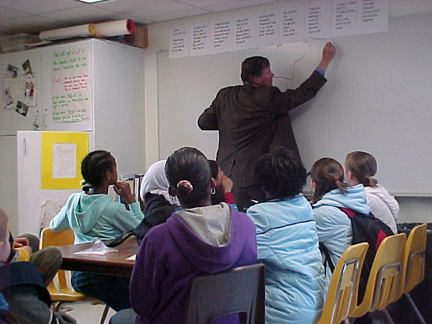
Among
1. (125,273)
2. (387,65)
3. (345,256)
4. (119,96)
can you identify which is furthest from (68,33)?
(345,256)

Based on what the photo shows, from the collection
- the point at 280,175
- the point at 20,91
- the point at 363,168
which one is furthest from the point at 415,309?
the point at 20,91

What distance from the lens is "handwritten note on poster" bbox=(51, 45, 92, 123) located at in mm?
4742

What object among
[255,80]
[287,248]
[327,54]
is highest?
[327,54]

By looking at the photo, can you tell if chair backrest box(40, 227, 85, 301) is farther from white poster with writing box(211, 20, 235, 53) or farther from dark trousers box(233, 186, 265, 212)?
white poster with writing box(211, 20, 235, 53)

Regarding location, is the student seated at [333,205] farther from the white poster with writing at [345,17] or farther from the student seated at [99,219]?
the white poster with writing at [345,17]

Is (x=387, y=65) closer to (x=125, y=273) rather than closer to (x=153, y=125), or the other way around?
(x=153, y=125)

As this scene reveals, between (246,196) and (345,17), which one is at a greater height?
(345,17)

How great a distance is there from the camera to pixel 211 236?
1.94m

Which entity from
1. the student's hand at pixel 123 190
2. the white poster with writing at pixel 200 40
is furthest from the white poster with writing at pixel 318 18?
the student's hand at pixel 123 190

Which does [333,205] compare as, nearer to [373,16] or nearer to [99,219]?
[99,219]

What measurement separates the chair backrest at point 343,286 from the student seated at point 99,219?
1.03 m

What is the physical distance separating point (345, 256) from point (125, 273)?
33.7 inches

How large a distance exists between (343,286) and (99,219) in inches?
48.6

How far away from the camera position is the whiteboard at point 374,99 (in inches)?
149
